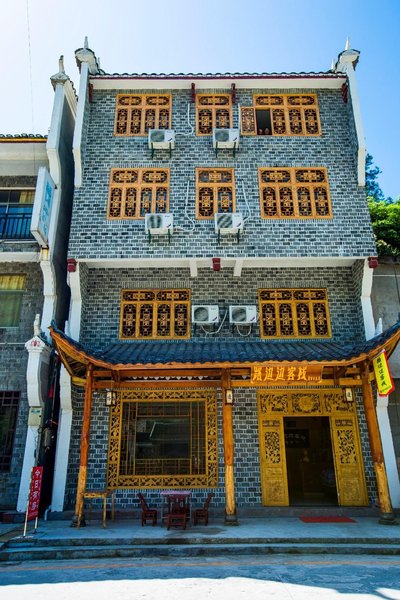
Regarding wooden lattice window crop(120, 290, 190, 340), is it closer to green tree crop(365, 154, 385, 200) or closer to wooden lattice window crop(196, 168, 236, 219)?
wooden lattice window crop(196, 168, 236, 219)

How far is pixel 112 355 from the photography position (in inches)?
363

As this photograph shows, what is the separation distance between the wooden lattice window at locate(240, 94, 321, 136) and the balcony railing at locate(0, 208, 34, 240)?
6268 mm

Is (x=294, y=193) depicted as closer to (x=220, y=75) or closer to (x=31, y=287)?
(x=220, y=75)

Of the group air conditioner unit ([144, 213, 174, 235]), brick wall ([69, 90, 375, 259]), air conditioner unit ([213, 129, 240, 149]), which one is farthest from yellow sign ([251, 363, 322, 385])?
air conditioner unit ([213, 129, 240, 149])

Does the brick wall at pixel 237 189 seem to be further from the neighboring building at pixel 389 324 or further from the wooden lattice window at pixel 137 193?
the neighboring building at pixel 389 324

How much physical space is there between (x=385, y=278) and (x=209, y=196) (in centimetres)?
511

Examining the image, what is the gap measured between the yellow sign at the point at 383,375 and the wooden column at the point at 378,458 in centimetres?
35

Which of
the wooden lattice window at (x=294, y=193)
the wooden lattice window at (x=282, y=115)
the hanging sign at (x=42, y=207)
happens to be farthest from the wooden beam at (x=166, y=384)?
the wooden lattice window at (x=282, y=115)

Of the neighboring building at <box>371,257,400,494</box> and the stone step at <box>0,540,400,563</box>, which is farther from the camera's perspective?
the neighboring building at <box>371,257,400,494</box>

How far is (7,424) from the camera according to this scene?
1020 cm

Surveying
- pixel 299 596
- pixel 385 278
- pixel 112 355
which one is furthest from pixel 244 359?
pixel 385 278

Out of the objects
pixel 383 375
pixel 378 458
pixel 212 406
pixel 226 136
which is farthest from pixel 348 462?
pixel 226 136

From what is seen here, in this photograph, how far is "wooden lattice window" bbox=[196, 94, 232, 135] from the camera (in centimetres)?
1188

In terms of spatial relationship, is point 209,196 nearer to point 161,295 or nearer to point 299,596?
point 161,295
